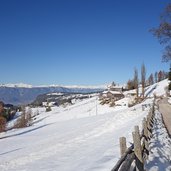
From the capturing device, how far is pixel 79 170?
36.7ft

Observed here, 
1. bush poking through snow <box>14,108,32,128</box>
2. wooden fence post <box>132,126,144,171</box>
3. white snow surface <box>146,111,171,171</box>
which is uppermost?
wooden fence post <box>132,126,144,171</box>

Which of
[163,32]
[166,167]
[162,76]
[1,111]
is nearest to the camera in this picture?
[166,167]

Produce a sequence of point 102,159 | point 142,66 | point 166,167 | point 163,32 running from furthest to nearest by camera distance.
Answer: point 142,66
point 163,32
point 102,159
point 166,167

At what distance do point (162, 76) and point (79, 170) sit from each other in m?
187

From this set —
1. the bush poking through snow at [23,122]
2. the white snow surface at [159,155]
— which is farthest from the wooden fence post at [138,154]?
the bush poking through snow at [23,122]

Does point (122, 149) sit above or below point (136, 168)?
above

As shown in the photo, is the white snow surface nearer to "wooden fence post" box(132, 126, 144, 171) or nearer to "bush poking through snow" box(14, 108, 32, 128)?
"wooden fence post" box(132, 126, 144, 171)

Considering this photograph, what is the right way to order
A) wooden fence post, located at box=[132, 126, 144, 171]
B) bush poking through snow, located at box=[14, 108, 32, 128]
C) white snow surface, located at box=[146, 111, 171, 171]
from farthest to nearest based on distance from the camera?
bush poking through snow, located at box=[14, 108, 32, 128], white snow surface, located at box=[146, 111, 171, 171], wooden fence post, located at box=[132, 126, 144, 171]

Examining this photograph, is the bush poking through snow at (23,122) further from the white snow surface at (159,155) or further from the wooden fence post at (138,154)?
the wooden fence post at (138,154)

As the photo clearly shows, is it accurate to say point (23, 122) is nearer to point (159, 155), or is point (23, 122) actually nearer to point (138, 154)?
point (159, 155)

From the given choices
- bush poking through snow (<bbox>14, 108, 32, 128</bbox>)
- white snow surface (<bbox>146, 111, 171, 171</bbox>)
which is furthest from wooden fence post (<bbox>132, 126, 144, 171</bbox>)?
bush poking through snow (<bbox>14, 108, 32, 128</bbox>)

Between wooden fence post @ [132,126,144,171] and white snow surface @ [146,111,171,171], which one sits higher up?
wooden fence post @ [132,126,144,171]

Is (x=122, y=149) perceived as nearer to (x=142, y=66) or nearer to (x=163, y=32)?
(x=163, y=32)

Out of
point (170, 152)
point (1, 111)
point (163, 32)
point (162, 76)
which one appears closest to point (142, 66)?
point (1, 111)
